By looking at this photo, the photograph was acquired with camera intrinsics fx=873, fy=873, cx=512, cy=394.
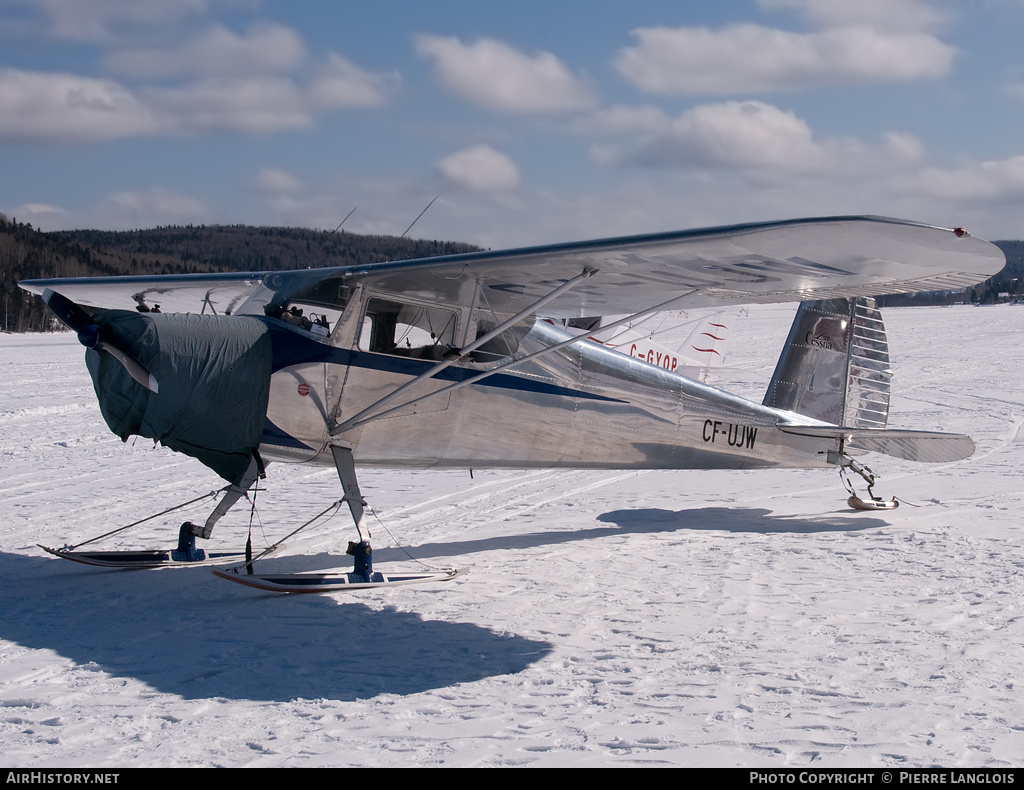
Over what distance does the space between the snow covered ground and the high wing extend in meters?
1.93

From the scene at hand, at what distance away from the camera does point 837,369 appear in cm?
855

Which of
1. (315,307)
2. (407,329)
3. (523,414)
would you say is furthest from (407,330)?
(523,414)

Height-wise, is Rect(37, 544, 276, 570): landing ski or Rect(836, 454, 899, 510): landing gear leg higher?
Rect(836, 454, 899, 510): landing gear leg

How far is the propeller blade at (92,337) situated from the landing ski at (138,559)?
1.98 metres

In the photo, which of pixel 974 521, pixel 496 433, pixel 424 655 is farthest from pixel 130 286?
pixel 974 521

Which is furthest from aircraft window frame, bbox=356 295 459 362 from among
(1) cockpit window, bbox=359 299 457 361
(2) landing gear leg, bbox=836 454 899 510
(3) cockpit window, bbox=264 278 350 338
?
(2) landing gear leg, bbox=836 454 899 510

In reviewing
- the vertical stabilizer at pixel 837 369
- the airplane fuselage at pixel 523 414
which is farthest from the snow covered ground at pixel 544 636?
the vertical stabilizer at pixel 837 369

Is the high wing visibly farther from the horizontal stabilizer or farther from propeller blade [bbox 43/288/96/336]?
the horizontal stabilizer

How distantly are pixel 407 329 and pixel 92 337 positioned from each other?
1993 millimetres

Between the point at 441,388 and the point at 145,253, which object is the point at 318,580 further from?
the point at 145,253

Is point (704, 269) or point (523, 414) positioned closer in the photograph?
point (704, 269)

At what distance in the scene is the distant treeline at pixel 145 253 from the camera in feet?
209

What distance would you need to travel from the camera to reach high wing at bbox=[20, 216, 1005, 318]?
4.32 m

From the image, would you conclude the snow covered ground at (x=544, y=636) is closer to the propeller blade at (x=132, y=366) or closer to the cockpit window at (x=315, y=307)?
the propeller blade at (x=132, y=366)
